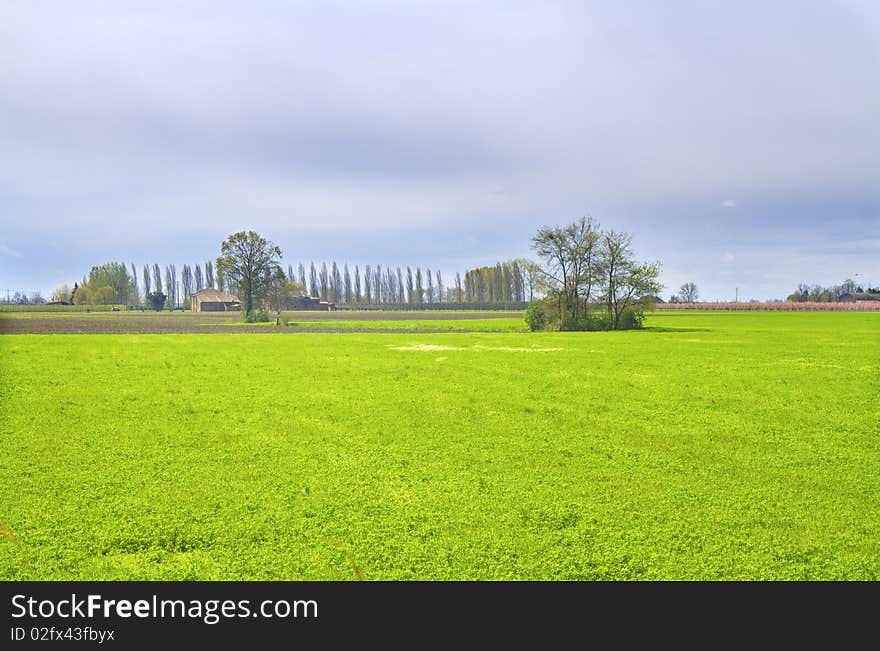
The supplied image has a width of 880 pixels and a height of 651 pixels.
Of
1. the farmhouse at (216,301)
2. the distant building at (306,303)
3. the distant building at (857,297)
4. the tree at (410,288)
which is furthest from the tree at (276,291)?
the distant building at (857,297)

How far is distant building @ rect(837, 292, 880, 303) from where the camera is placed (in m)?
106

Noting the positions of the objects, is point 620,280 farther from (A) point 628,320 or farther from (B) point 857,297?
(B) point 857,297

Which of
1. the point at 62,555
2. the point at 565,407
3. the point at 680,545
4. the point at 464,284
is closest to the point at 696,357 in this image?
the point at 565,407

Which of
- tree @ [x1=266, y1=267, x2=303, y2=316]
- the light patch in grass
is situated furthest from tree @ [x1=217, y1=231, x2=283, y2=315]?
the light patch in grass

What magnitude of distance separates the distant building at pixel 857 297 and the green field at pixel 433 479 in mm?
117324

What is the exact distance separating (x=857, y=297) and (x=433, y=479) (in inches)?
5272

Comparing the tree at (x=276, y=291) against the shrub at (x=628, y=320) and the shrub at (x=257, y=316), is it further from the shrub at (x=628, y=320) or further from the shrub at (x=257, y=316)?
the shrub at (x=628, y=320)

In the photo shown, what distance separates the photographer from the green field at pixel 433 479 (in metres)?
4.62

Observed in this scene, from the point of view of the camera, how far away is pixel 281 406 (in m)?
11.0

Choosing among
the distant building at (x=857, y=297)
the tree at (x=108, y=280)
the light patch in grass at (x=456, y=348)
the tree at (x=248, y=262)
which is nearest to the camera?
the tree at (x=108, y=280)

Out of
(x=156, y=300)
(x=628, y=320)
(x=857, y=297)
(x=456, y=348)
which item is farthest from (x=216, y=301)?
(x=857, y=297)

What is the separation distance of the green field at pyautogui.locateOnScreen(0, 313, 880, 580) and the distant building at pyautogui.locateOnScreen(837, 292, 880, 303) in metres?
117

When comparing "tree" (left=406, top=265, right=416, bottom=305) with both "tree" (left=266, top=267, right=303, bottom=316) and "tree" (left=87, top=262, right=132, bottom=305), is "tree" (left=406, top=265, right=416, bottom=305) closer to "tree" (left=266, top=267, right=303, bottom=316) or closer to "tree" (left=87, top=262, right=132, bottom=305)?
"tree" (left=266, top=267, right=303, bottom=316)

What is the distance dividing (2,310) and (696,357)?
2149 centimetres
